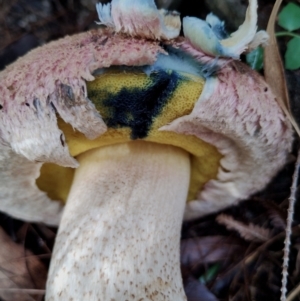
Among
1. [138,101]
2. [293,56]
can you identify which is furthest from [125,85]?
[293,56]

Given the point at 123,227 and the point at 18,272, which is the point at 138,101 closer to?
the point at 123,227

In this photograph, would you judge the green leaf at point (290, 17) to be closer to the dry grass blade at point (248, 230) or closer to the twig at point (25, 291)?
the dry grass blade at point (248, 230)

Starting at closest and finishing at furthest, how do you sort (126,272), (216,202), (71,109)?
(71,109) → (126,272) → (216,202)

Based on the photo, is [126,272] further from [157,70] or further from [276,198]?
[276,198]

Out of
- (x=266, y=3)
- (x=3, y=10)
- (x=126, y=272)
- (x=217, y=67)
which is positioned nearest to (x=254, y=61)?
(x=266, y=3)

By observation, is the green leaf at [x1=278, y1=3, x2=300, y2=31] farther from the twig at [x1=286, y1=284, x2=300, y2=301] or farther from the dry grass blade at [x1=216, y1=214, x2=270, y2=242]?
the twig at [x1=286, y1=284, x2=300, y2=301]

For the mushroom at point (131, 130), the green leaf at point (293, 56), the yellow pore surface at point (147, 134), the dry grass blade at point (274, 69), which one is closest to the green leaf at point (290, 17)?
the green leaf at point (293, 56)
